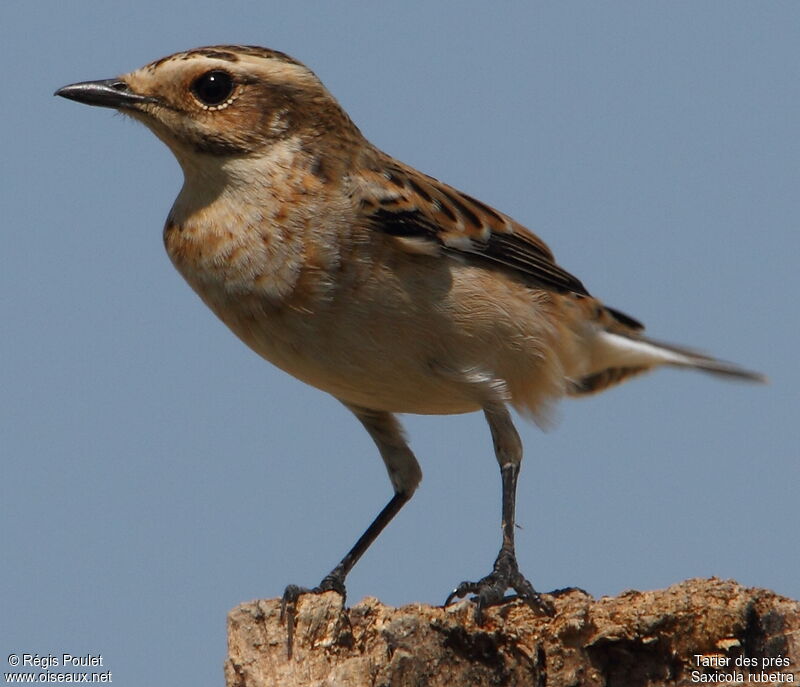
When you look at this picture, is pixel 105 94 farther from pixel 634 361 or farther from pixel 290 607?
pixel 634 361

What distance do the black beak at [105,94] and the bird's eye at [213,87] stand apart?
33 centimetres

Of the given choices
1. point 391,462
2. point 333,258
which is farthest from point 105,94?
point 391,462

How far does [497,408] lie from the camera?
30.5 ft

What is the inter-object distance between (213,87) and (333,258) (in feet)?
5.12

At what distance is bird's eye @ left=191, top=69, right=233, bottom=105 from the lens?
881 cm

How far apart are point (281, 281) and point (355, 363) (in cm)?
77

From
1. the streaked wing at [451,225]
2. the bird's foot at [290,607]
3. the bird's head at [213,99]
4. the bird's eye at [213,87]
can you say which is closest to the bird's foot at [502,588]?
the bird's foot at [290,607]

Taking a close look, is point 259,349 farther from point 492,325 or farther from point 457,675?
point 457,675

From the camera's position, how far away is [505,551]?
29.1 ft

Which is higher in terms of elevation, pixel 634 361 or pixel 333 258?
pixel 634 361

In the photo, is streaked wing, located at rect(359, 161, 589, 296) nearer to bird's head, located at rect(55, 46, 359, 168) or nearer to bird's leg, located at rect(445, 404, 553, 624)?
bird's head, located at rect(55, 46, 359, 168)

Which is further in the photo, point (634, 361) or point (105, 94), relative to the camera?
point (634, 361)

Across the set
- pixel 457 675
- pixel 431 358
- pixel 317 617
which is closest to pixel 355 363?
pixel 431 358

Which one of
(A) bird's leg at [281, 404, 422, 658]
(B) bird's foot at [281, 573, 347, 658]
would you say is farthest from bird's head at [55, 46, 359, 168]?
(B) bird's foot at [281, 573, 347, 658]
